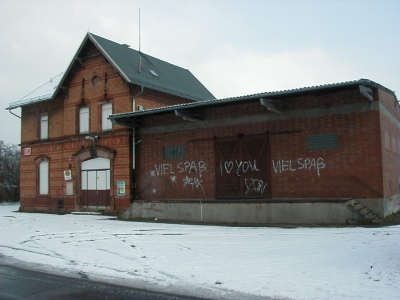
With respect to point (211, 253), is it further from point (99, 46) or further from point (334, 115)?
point (99, 46)

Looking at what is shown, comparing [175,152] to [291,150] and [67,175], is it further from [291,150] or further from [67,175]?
[67,175]

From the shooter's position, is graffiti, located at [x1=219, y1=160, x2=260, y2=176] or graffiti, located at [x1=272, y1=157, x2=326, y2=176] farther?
graffiti, located at [x1=219, y1=160, x2=260, y2=176]

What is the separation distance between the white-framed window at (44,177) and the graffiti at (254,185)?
13.8m

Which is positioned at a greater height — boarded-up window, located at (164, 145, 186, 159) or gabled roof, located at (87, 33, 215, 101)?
gabled roof, located at (87, 33, 215, 101)

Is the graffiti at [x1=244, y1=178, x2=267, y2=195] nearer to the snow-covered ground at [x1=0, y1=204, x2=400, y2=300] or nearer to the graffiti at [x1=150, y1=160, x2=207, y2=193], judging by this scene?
the graffiti at [x1=150, y1=160, x2=207, y2=193]

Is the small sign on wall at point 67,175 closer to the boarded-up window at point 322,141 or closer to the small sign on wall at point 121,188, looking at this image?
the small sign on wall at point 121,188

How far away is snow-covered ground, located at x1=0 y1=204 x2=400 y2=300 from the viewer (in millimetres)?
7309

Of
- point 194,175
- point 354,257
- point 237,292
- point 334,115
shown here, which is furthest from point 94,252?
point 334,115

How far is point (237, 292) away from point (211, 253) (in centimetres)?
348

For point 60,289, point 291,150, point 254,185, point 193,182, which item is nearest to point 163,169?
point 193,182

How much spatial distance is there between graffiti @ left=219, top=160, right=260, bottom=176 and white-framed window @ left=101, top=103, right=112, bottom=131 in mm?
7636

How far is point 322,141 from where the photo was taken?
53.4ft

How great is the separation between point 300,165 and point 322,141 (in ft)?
4.10

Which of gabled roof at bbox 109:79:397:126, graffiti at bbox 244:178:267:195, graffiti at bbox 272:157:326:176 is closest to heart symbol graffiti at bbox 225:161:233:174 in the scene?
graffiti at bbox 244:178:267:195
